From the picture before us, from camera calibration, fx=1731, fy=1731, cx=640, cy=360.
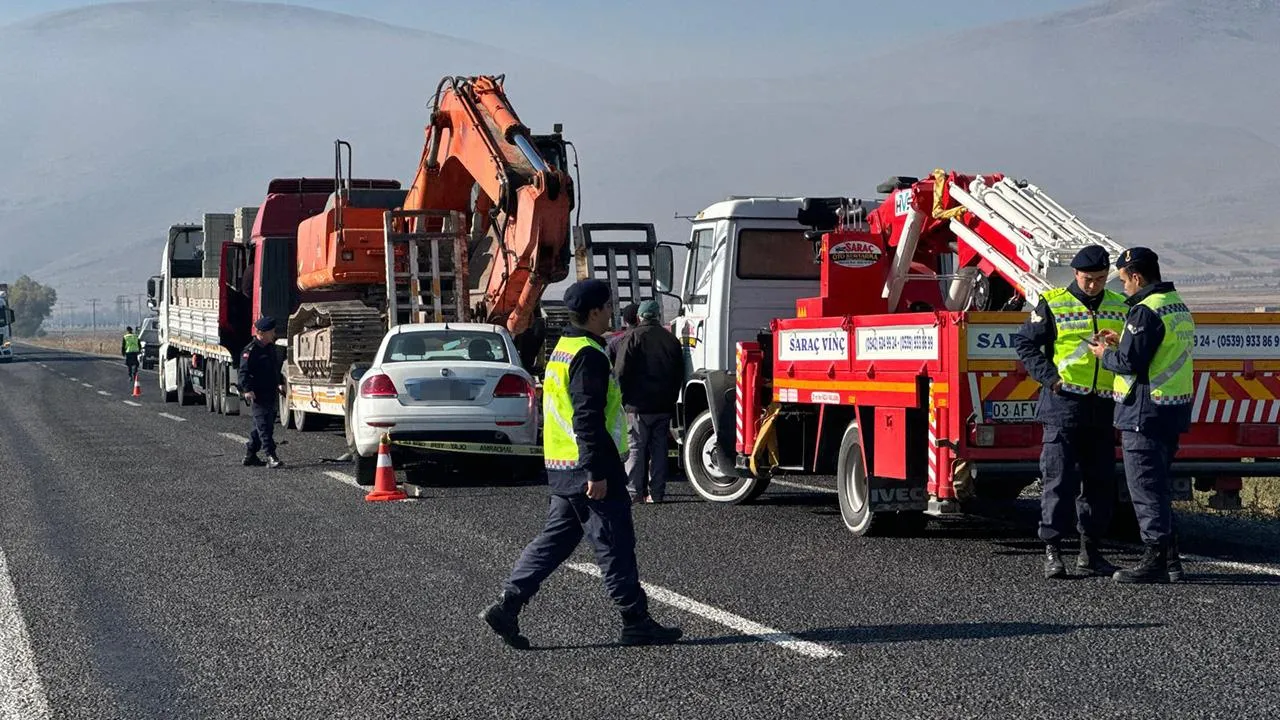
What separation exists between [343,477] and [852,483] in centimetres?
656

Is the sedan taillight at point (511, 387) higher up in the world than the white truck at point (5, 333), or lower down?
lower down

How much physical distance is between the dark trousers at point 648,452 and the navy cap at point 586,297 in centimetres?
648

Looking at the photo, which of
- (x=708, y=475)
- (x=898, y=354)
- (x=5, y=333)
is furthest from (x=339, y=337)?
(x=5, y=333)

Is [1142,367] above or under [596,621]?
above

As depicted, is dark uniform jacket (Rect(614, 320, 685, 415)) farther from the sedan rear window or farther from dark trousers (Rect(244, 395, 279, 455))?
dark trousers (Rect(244, 395, 279, 455))

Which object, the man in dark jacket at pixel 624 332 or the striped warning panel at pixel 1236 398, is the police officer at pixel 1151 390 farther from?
the man in dark jacket at pixel 624 332

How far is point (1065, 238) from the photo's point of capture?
1154 centimetres

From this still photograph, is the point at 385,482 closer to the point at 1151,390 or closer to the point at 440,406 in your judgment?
the point at 440,406

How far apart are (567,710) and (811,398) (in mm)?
6168

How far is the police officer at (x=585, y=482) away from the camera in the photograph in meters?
8.00

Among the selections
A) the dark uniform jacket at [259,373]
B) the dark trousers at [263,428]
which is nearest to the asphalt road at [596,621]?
the dark trousers at [263,428]

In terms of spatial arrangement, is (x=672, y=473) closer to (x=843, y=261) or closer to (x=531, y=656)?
(x=843, y=261)

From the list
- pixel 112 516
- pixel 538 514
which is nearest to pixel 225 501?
pixel 112 516

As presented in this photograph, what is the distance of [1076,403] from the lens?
984 centimetres
